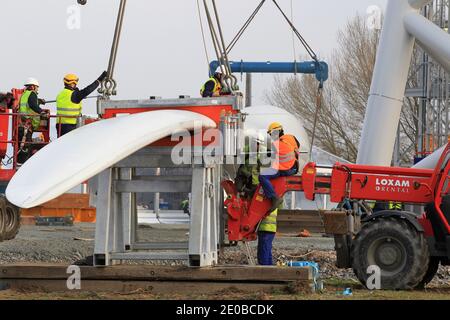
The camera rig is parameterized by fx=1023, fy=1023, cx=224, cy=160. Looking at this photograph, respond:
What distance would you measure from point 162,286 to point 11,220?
27.8 feet

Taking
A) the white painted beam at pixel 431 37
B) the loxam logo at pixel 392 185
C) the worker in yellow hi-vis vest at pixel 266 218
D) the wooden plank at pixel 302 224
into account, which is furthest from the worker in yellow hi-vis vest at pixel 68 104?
the wooden plank at pixel 302 224

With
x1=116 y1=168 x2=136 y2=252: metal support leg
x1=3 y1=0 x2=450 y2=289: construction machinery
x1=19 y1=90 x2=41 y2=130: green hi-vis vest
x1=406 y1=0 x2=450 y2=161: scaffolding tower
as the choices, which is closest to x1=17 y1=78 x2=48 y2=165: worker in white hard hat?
x1=19 y1=90 x2=41 y2=130: green hi-vis vest

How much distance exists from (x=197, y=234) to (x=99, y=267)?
48.0 inches

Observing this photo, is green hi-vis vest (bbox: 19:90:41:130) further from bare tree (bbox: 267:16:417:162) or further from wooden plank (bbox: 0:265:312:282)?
bare tree (bbox: 267:16:417:162)

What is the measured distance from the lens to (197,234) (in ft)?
38.3

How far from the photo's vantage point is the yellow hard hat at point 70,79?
18.8 m

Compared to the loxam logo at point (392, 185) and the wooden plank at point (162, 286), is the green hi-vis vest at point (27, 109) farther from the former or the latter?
the wooden plank at point (162, 286)

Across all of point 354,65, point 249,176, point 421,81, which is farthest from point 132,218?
point 354,65

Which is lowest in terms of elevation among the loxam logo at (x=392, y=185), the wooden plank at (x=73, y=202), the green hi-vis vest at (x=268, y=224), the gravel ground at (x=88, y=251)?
the gravel ground at (x=88, y=251)

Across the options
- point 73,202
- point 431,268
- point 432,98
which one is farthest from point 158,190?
point 432,98

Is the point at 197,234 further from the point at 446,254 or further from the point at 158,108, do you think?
the point at 446,254

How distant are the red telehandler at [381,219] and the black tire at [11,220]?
6.09 m

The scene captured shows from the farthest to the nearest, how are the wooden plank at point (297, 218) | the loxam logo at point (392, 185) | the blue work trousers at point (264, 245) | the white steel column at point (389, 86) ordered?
the wooden plank at point (297, 218) < the white steel column at point (389, 86) < the loxam logo at point (392, 185) < the blue work trousers at point (264, 245)
